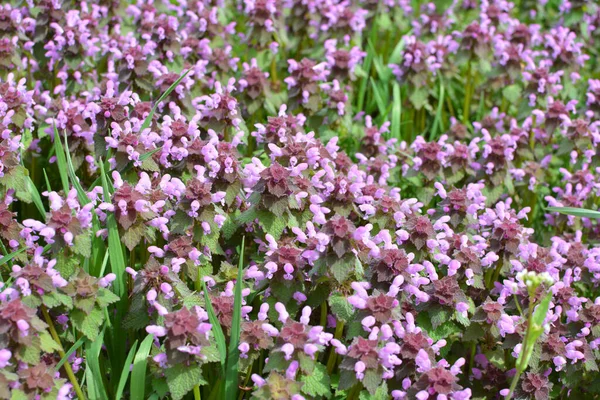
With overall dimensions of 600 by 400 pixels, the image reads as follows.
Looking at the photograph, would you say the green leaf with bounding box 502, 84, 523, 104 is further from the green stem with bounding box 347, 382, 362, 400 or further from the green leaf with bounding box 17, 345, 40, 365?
the green leaf with bounding box 17, 345, 40, 365

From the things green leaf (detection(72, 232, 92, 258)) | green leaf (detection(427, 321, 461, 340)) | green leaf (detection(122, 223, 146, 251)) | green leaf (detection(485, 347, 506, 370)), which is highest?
green leaf (detection(72, 232, 92, 258))

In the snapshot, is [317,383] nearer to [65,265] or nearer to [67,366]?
[67,366]

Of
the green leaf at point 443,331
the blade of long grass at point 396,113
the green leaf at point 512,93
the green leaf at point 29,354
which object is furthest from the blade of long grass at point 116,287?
the green leaf at point 512,93

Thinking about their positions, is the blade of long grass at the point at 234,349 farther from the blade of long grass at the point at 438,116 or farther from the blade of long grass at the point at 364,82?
the blade of long grass at the point at 364,82

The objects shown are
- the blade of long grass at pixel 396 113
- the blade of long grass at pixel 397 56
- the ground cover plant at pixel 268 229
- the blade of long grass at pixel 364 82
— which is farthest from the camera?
the blade of long grass at pixel 397 56

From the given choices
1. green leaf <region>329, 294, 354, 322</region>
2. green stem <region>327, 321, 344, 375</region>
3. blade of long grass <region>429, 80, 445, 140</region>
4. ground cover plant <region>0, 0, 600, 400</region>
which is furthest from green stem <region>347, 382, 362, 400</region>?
blade of long grass <region>429, 80, 445, 140</region>

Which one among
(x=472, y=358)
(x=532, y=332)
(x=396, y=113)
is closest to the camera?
(x=532, y=332)

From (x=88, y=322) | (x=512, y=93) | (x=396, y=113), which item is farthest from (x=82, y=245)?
(x=512, y=93)
